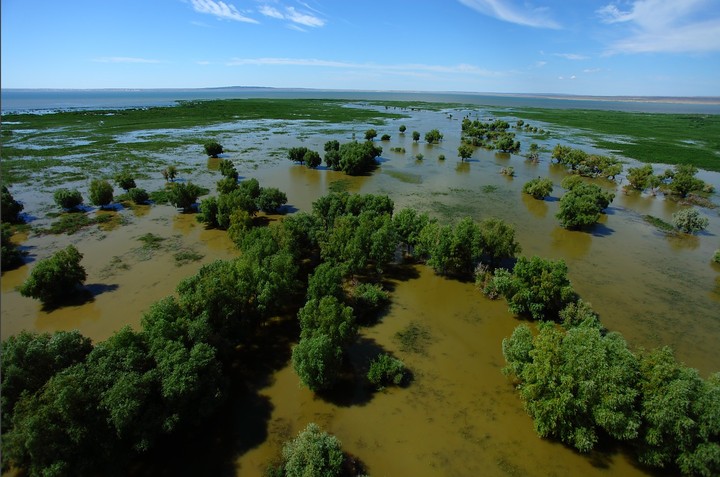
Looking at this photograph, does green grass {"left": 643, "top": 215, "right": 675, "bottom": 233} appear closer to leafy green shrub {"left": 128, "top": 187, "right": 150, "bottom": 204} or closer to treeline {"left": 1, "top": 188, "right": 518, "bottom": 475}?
treeline {"left": 1, "top": 188, "right": 518, "bottom": 475}

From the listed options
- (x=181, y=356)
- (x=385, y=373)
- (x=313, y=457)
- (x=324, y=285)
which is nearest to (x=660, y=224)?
(x=385, y=373)

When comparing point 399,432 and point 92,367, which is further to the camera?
point 399,432

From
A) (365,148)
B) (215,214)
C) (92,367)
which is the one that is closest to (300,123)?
(365,148)

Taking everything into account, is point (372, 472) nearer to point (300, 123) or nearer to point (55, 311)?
point (55, 311)

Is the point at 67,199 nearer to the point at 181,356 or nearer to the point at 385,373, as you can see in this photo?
the point at 181,356

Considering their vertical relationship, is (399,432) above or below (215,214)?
below
